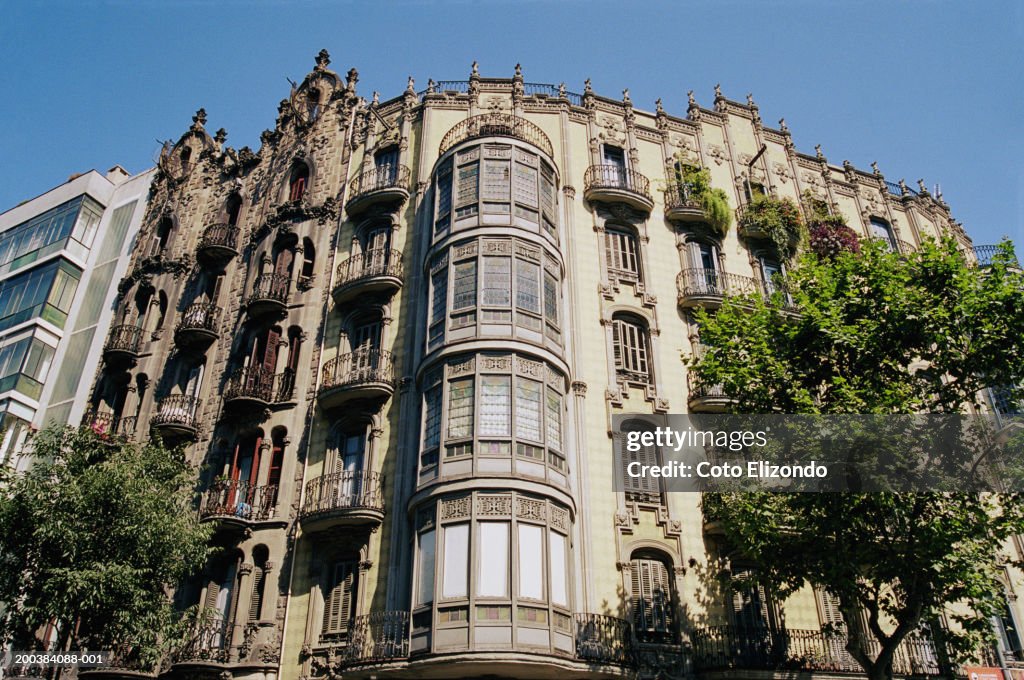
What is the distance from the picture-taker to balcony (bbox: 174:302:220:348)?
91.7ft

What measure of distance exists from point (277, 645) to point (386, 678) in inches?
175

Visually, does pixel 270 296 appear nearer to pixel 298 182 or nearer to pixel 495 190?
pixel 298 182

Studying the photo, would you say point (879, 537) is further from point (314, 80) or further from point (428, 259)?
point (314, 80)

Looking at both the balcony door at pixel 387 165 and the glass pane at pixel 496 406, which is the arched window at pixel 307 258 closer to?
the balcony door at pixel 387 165

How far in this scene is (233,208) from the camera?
3253cm

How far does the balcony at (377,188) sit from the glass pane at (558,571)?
13.7 metres

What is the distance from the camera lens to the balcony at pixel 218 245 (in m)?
30.1

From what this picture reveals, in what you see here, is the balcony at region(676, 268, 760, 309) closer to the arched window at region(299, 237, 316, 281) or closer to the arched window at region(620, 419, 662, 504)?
the arched window at region(620, 419, 662, 504)

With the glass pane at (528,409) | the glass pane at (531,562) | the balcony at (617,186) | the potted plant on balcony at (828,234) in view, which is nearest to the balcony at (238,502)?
the glass pane at (528,409)

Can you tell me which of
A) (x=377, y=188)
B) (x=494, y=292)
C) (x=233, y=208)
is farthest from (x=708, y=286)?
(x=233, y=208)

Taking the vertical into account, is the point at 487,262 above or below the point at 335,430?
above

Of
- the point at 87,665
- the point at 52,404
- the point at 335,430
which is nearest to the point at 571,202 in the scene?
the point at 335,430

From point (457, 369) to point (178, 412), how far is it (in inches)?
447

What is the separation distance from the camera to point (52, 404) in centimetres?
3170
